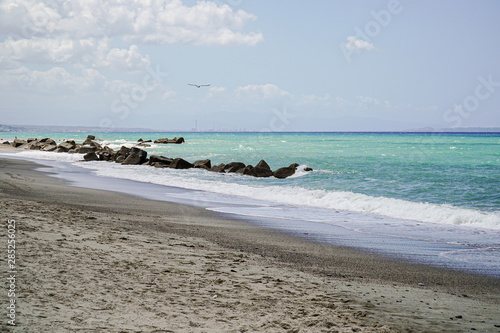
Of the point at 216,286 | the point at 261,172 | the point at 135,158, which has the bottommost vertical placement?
the point at 216,286

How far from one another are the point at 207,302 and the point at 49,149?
51.6m

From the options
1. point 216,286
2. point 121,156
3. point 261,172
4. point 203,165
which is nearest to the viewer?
point 216,286

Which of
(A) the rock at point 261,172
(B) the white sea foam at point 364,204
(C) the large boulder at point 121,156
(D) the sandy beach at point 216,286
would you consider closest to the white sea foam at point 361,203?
(B) the white sea foam at point 364,204

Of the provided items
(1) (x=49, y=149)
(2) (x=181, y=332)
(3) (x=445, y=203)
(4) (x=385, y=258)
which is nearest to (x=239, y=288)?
(2) (x=181, y=332)

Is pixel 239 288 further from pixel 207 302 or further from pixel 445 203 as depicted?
pixel 445 203

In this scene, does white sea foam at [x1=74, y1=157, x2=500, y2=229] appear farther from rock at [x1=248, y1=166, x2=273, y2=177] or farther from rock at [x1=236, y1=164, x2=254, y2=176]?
rock at [x1=236, y1=164, x2=254, y2=176]

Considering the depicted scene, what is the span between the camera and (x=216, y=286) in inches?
212

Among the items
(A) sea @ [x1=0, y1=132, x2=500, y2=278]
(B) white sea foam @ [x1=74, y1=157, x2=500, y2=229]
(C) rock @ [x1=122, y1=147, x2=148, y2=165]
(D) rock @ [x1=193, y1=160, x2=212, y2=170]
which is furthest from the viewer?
(C) rock @ [x1=122, y1=147, x2=148, y2=165]

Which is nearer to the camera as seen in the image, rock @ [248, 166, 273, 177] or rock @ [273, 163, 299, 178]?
rock @ [273, 163, 299, 178]

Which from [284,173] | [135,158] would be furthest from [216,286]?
[135,158]

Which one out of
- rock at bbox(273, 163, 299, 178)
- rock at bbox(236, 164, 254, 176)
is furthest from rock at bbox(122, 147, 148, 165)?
rock at bbox(273, 163, 299, 178)

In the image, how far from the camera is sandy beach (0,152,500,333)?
4.25m

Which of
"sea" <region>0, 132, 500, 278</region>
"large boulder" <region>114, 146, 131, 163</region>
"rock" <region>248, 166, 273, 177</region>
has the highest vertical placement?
"large boulder" <region>114, 146, 131, 163</region>

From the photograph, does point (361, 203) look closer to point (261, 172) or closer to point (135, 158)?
point (261, 172)
